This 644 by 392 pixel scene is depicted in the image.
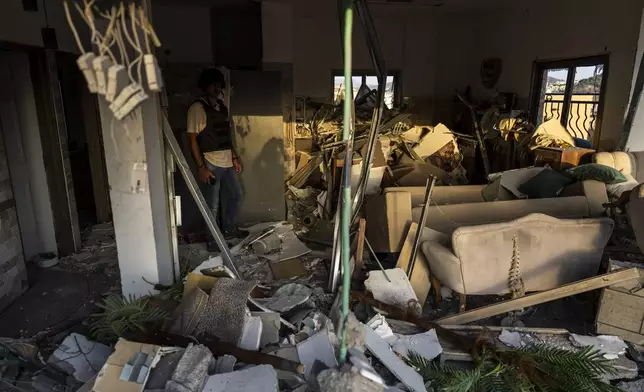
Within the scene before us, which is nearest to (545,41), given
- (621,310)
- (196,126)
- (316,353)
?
(621,310)

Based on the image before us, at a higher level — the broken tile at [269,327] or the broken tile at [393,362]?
the broken tile at [269,327]

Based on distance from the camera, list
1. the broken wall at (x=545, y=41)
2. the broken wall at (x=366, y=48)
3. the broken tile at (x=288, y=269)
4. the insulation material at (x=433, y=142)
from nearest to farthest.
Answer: the broken tile at (x=288, y=269)
the broken wall at (x=545, y=41)
the insulation material at (x=433, y=142)
the broken wall at (x=366, y=48)

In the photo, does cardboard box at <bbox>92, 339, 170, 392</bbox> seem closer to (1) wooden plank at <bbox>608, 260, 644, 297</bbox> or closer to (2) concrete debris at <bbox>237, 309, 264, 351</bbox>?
(2) concrete debris at <bbox>237, 309, 264, 351</bbox>

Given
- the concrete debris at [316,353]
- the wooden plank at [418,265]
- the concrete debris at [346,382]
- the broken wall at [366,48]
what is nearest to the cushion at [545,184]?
the wooden plank at [418,265]

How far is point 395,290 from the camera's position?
2953mm

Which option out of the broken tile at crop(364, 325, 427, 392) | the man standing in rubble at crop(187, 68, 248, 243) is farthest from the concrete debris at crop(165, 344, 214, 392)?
the man standing in rubble at crop(187, 68, 248, 243)

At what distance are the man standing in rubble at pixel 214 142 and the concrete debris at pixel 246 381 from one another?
2.30 metres

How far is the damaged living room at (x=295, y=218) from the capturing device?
2119mm

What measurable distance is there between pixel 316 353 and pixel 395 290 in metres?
0.96

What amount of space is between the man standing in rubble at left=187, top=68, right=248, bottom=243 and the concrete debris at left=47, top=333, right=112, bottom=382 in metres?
1.78

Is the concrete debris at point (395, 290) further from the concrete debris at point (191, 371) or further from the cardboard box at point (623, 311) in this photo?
the concrete debris at point (191, 371)

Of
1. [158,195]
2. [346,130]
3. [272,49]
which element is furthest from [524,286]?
[272,49]

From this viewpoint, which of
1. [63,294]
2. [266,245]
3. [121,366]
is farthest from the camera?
[266,245]

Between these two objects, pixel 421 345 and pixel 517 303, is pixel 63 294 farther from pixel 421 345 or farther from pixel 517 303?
pixel 517 303
